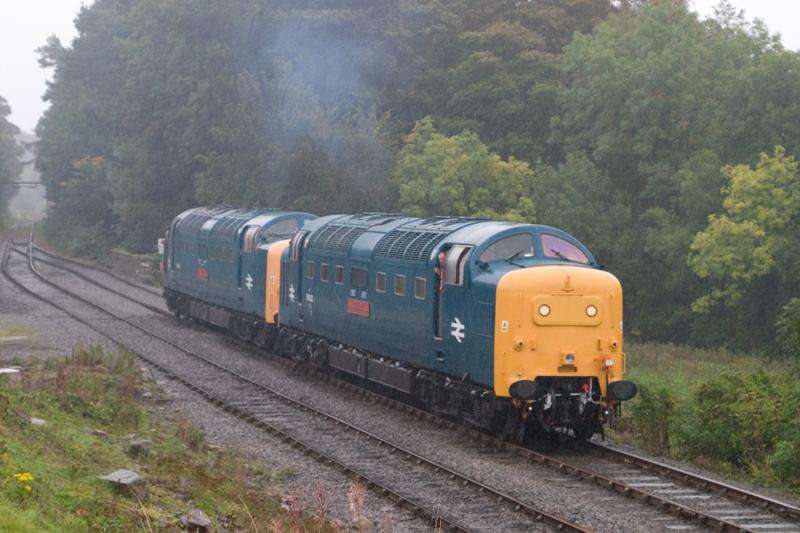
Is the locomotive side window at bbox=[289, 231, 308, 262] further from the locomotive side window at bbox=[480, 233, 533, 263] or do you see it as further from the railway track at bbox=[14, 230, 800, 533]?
the railway track at bbox=[14, 230, 800, 533]

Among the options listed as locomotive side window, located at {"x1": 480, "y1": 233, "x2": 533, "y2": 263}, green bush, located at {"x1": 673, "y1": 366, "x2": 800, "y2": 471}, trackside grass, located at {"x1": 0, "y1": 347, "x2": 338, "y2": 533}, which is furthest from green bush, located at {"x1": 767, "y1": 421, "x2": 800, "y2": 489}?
trackside grass, located at {"x1": 0, "y1": 347, "x2": 338, "y2": 533}

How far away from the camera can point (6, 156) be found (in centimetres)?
13538

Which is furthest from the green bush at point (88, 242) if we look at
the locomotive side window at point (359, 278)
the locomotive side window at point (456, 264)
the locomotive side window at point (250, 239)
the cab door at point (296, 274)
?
the locomotive side window at point (456, 264)

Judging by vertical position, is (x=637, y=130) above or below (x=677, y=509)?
above

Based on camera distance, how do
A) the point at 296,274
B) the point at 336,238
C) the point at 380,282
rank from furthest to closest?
the point at 296,274, the point at 336,238, the point at 380,282

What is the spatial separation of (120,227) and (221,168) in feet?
55.9

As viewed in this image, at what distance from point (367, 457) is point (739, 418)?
6.09 m

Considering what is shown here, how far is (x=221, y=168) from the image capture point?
205 feet

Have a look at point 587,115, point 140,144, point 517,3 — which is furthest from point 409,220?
point 140,144

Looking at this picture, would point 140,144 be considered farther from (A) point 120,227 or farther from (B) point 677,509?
(B) point 677,509

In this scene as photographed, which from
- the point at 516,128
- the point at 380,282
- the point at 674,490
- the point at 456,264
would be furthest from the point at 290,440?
the point at 516,128

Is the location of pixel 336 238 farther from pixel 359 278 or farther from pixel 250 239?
pixel 250 239

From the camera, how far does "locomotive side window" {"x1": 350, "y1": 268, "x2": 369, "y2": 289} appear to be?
25.2m

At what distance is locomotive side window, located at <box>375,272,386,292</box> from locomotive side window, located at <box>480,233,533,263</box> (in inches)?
174
